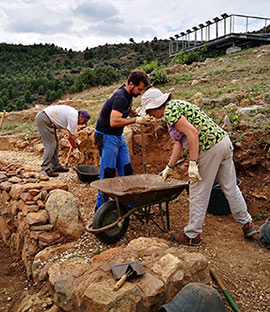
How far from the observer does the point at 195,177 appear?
2656 millimetres

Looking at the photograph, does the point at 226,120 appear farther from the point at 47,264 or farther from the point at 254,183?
the point at 47,264

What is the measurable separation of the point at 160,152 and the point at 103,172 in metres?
2.21

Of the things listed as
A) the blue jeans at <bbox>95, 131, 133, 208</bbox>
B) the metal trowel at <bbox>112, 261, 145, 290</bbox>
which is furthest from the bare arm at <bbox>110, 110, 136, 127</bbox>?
the metal trowel at <bbox>112, 261, 145, 290</bbox>

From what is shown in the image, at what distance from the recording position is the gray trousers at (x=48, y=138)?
16.6 ft

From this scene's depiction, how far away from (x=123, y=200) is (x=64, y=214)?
812 mm

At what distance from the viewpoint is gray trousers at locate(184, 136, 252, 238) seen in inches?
111

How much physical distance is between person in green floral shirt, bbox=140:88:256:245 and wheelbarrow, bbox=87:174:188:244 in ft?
0.70

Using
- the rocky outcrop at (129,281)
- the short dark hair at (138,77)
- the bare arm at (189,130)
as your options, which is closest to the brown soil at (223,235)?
the rocky outcrop at (129,281)

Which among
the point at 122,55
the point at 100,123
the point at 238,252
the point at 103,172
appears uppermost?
the point at 122,55

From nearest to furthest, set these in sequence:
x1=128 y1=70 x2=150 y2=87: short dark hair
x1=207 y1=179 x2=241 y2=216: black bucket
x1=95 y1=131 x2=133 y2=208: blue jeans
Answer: x1=128 y1=70 x2=150 y2=87: short dark hair, x1=95 y1=131 x2=133 y2=208: blue jeans, x1=207 y1=179 x2=241 y2=216: black bucket

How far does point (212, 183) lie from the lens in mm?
2902

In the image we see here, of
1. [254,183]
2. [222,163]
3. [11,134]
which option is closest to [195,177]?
[222,163]

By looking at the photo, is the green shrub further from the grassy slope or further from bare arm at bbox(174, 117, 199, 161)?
bare arm at bbox(174, 117, 199, 161)

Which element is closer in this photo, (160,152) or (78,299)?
(78,299)
